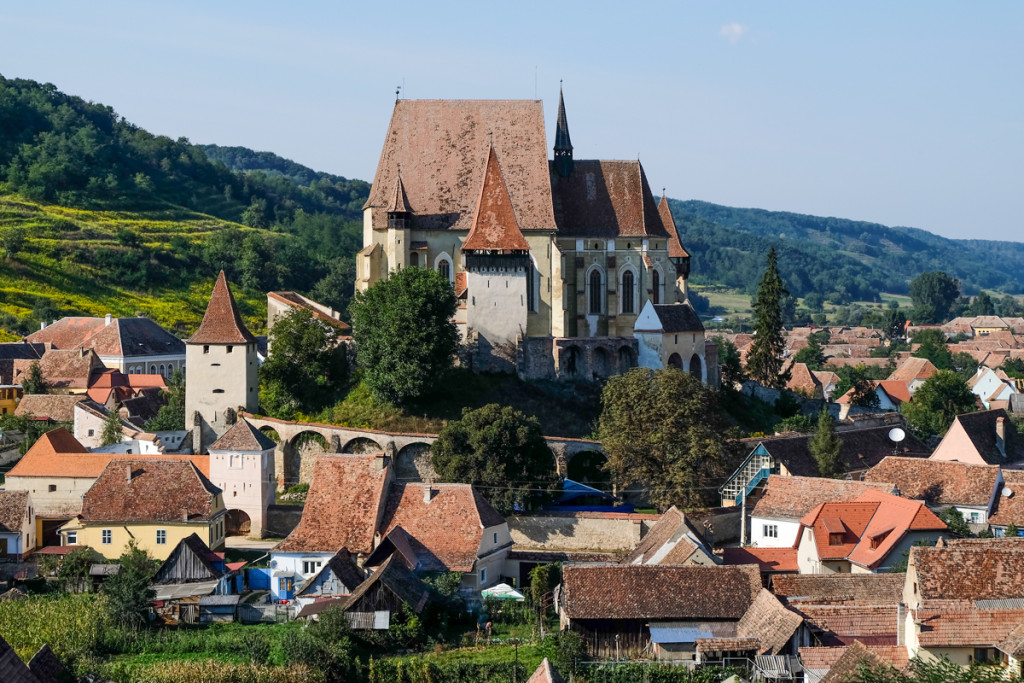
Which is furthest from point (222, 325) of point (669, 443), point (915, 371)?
point (915, 371)

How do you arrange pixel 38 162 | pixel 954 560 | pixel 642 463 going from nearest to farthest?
pixel 954 560, pixel 642 463, pixel 38 162

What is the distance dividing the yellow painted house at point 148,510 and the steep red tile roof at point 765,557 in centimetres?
1780

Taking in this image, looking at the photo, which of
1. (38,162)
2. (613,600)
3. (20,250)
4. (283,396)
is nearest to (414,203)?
(283,396)

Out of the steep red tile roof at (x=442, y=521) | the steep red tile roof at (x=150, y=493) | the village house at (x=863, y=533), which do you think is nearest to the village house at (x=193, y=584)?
the steep red tile roof at (x=150, y=493)

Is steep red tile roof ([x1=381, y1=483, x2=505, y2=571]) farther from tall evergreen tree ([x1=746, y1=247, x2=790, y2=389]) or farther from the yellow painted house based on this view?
tall evergreen tree ([x1=746, y1=247, x2=790, y2=389])

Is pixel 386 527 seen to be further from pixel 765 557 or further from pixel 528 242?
pixel 528 242

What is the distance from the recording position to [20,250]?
354 ft

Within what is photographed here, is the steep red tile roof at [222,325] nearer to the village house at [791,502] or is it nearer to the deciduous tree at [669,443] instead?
the deciduous tree at [669,443]

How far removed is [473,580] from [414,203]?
22867mm

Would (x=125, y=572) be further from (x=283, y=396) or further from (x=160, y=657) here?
(x=283, y=396)

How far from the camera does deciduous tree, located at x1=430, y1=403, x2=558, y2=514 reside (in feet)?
170

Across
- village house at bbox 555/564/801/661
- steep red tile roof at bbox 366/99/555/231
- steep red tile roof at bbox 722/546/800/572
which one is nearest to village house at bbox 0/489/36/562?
village house at bbox 555/564/801/661

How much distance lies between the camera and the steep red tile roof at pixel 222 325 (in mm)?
59688

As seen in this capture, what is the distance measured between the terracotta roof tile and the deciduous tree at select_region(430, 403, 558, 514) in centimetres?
642
